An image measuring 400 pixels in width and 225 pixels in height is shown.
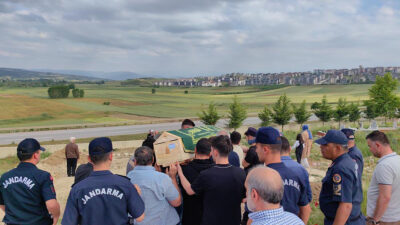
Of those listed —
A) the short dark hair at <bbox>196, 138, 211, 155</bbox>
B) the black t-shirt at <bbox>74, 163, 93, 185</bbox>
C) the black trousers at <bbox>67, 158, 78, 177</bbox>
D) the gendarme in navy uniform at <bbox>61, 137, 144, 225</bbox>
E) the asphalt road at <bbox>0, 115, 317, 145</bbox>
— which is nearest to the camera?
the gendarme in navy uniform at <bbox>61, 137, 144, 225</bbox>

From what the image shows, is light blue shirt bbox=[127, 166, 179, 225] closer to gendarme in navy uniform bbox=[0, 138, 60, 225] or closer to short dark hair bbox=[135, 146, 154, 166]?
short dark hair bbox=[135, 146, 154, 166]

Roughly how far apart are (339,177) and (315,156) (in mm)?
13803

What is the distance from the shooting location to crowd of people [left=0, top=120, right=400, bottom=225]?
3262mm

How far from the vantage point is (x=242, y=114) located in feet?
127

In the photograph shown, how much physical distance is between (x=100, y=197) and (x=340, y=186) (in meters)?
2.91

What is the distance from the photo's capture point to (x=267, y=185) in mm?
2318

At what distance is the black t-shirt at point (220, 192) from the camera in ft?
12.4

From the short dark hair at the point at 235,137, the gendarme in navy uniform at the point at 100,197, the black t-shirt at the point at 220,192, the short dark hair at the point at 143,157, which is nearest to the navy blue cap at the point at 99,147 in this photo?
the gendarme in navy uniform at the point at 100,197

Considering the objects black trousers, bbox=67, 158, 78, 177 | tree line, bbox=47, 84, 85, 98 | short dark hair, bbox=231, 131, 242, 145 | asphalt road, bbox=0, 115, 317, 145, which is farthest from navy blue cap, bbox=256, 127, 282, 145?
tree line, bbox=47, 84, 85, 98

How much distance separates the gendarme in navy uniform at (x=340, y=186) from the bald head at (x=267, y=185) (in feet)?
5.72

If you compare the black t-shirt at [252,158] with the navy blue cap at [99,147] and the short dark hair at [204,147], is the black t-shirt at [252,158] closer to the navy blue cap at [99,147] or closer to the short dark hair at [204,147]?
the short dark hair at [204,147]

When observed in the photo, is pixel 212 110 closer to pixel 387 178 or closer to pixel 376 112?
pixel 376 112

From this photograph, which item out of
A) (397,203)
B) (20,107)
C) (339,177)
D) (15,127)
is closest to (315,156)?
(397,203)

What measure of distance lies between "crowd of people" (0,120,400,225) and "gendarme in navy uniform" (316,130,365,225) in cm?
1
